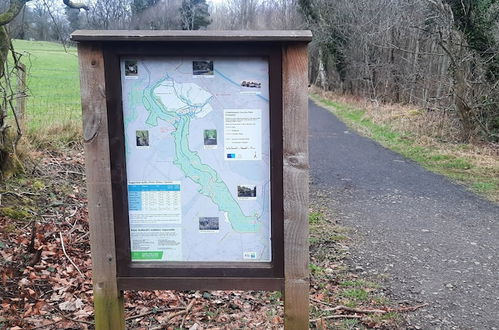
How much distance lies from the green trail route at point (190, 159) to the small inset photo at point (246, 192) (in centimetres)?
5

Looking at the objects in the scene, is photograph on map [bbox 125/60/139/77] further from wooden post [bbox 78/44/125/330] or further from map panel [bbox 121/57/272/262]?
wooden post [bbox 78/44/125/330]

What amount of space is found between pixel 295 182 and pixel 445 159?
9626 mm

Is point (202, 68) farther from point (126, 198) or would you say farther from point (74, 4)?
point (74, 4)

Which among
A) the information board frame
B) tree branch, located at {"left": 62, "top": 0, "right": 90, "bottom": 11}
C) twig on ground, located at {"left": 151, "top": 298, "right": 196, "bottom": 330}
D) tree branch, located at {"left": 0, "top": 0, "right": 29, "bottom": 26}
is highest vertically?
tree branch, located at {"left": 62, "top": 0, "right": 90, "bottom": 11}

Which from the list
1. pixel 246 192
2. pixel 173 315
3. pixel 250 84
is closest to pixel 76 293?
pixel 173 315

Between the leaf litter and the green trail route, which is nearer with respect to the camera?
the green trail route

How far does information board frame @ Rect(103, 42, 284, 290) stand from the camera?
2625 millimetres

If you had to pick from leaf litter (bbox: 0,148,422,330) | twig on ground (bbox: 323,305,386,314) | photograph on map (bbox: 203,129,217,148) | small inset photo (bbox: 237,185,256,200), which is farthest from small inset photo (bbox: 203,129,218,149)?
twig on ground (bbox: 323,305,386,314)

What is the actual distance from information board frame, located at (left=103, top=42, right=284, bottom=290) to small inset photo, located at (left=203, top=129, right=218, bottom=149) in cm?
31

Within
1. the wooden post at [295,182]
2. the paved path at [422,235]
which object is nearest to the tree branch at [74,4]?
the paved path at [422,235]

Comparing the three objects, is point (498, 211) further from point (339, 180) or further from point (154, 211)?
point (154, 211)

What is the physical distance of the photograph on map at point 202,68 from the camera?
8.79 ft

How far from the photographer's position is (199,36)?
2.54 m

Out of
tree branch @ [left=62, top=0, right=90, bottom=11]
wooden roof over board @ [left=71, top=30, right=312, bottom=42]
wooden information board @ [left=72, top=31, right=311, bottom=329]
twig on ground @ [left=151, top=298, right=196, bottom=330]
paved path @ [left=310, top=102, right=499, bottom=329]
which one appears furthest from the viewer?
tree branch @ [left=62, top=0, right=90, bottom=11]
